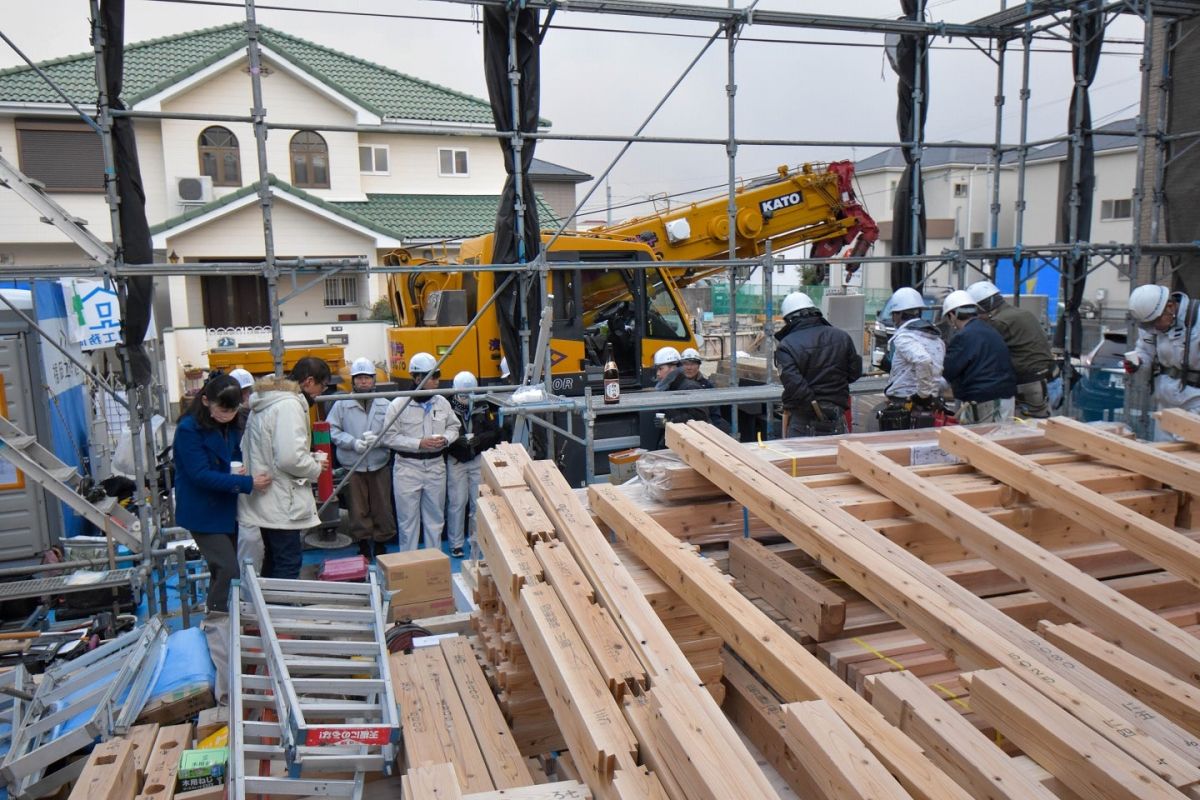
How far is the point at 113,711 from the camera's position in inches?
168

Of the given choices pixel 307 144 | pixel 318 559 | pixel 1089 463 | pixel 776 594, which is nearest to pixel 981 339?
pixel 1089 463

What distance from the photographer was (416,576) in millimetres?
6129

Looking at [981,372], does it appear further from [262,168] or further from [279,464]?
[262,168]

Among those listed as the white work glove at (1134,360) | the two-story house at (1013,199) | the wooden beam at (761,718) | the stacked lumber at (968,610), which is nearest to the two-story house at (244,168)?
the white work glove at (1134,360)

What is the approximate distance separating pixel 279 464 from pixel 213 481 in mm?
424

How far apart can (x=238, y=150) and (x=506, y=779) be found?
1903 centimetres

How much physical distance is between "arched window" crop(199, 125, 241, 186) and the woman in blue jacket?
15.4 metres

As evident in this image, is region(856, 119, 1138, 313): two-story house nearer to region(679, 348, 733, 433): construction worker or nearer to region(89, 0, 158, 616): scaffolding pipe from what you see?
region(679, 348, 733, 433): construction worker

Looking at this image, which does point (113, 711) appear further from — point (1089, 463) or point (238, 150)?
point (238, 150)

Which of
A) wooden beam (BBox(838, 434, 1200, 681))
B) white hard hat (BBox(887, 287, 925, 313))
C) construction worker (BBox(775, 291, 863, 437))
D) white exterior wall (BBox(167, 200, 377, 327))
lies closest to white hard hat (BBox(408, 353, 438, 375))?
construction worker (BBox(775, 291, 863, 437))

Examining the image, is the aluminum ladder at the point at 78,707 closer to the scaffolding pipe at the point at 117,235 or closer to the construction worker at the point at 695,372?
the scaffolding pipe at the point at 117,235

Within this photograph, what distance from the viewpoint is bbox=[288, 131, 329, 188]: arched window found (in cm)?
1908

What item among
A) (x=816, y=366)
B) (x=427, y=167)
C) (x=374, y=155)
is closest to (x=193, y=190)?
(x=374, y=155)

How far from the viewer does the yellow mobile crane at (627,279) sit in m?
9.31
